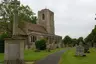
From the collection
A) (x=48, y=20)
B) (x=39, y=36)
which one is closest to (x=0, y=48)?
(x=39, y=36)

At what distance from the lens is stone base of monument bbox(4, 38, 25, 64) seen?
15844 millimetres

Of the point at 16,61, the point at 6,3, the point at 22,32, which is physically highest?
the point at 6,3

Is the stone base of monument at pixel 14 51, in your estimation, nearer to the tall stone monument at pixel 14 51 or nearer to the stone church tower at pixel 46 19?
the tall stone monument at pixel 14 51

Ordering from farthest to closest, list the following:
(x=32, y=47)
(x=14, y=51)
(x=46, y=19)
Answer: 1. (x=46, y=19)
2. (x=32, y=47)
3. (x=14, y=51)

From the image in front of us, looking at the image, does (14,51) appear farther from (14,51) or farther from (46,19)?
(46,19)

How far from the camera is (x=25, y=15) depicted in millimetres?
44000

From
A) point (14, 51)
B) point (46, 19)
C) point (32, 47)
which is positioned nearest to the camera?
point (14, 51)

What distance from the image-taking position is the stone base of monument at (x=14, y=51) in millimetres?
15844

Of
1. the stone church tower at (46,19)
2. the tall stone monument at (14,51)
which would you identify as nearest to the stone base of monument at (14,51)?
the tall stone monument at (14,51)

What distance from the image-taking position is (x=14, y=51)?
16.0 meters

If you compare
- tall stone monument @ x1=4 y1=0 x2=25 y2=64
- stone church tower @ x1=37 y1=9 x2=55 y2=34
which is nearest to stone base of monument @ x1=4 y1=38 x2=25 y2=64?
tall stone monument @ x1=4 y1=0 x2=25 y2=64

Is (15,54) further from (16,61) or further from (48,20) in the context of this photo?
(48,20)

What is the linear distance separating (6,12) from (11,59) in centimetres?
3022

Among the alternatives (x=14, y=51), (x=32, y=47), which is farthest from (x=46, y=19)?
(x=14, y=51)
